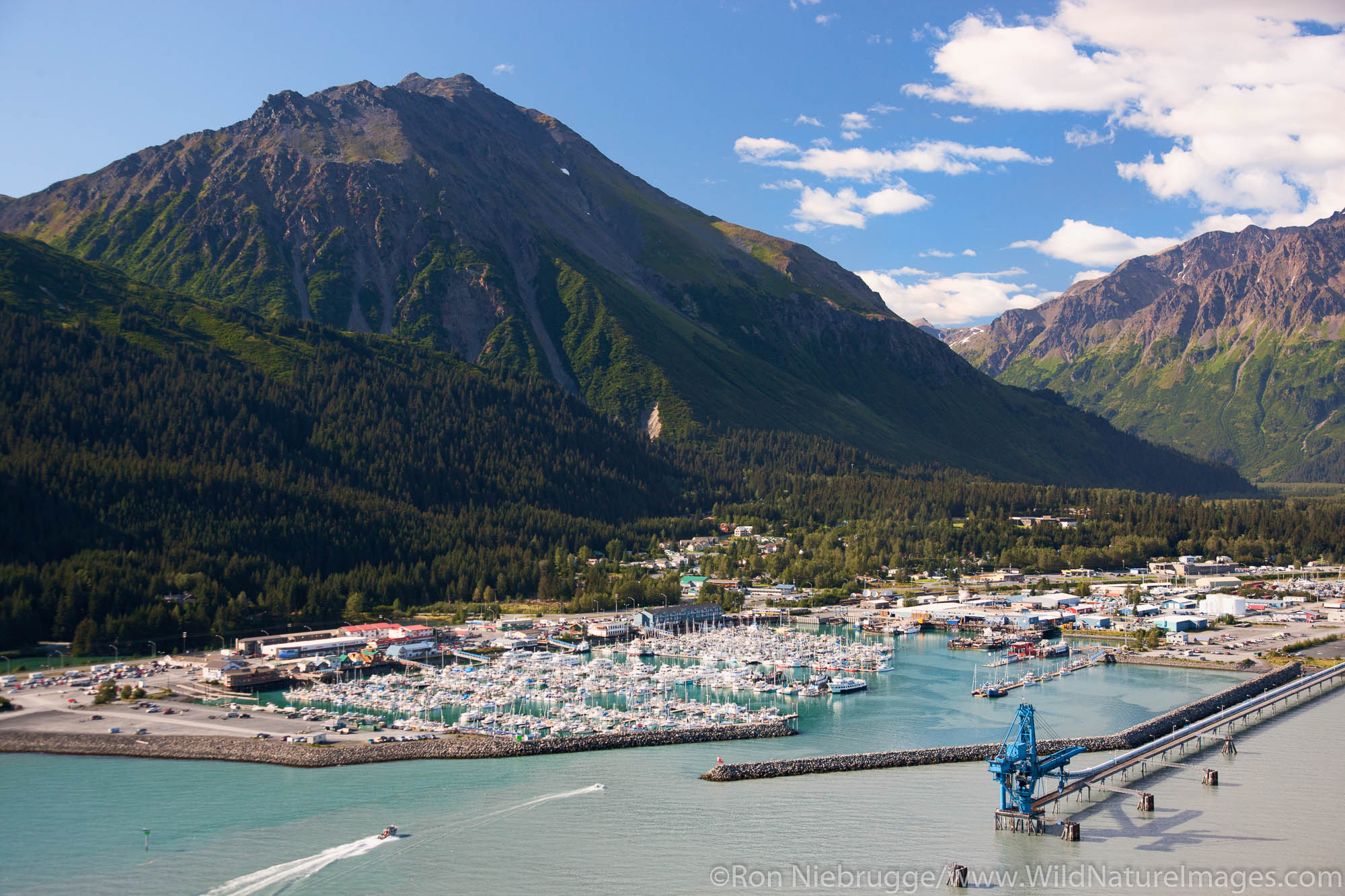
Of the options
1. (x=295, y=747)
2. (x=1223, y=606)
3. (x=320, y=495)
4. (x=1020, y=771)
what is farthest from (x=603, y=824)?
(x=320, y=495)

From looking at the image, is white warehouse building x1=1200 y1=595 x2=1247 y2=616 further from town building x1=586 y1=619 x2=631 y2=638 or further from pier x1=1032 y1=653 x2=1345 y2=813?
town building x1=586 y1=619 x2=631 y2=638

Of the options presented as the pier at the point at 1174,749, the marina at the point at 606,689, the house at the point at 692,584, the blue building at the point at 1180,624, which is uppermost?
the house at the point at 692,584

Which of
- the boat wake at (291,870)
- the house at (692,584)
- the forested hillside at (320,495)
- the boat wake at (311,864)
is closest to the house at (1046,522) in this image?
the forested hillside at (320,495)

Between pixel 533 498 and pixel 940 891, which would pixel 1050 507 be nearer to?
pixel 533 498

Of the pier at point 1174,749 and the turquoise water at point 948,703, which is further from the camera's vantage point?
the turquoise water at point 948,703

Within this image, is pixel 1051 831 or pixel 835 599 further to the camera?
pixel 835 599

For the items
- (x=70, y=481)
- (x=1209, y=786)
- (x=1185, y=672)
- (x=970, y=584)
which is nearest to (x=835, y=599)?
(x=970, y=584)

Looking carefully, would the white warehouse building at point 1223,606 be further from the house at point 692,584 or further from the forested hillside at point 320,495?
the house at point 692,584

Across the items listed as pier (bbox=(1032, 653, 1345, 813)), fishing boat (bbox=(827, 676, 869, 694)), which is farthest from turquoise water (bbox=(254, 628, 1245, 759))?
pier (bbox=(1032, 653, 1345, 813))
